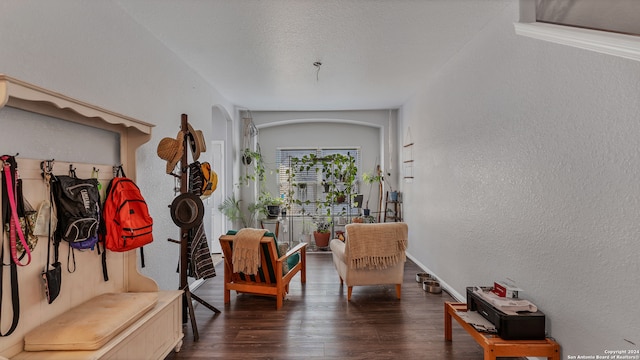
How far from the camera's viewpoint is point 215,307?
123 inches

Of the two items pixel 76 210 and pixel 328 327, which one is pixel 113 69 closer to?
pixel 76 210

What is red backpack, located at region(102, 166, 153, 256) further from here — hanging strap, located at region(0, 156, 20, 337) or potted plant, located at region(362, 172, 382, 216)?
potted plant, located at region(362, 172, 382, 216)

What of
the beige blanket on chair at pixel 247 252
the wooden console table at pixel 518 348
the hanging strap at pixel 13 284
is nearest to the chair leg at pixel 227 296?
the beige blanket on chair at pixel 247 252

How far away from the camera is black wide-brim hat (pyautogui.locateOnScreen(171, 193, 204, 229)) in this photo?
98.3 inches

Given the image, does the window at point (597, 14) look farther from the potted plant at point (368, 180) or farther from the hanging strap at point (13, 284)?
the potted plant at point (368, 180)

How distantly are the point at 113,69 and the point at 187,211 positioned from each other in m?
1.26

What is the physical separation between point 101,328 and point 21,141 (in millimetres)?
1101

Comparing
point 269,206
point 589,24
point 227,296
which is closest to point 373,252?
point 227,296

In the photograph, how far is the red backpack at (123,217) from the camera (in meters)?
1.97

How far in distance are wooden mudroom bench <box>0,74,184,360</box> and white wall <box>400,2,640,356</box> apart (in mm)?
2680

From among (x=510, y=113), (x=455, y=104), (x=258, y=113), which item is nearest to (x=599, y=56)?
(x=510, y=113)

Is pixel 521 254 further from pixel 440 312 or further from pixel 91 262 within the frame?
pixel 91 262

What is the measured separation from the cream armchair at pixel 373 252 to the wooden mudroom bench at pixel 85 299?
67.9 inches

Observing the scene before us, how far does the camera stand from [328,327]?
2717 mm
